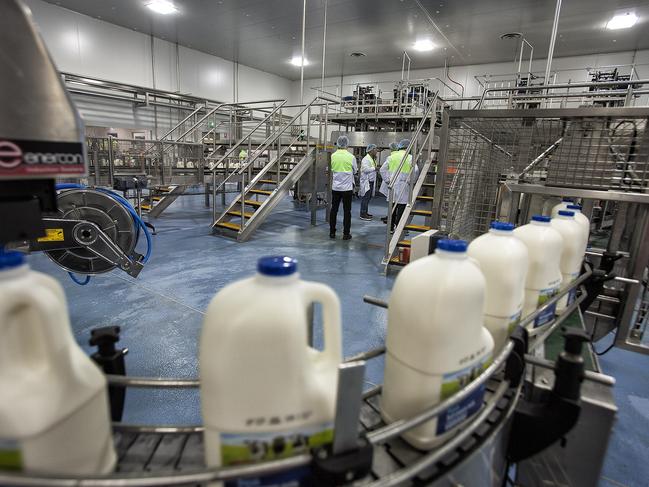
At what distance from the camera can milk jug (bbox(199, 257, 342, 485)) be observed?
0.52 m

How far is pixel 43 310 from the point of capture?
1.65 ft

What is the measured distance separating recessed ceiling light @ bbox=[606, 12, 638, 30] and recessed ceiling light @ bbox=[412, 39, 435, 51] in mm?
3896

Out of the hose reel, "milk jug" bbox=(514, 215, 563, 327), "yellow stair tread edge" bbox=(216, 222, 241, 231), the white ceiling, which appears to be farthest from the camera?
the white ceiling

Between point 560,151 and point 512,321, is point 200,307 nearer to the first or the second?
point 512,321

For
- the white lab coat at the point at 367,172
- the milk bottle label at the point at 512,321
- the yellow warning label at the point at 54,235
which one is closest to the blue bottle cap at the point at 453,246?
the milk bottle label at the point at 512,321

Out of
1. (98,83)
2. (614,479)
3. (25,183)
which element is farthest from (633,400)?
(98,83)

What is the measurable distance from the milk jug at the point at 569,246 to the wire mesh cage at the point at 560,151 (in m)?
0.50

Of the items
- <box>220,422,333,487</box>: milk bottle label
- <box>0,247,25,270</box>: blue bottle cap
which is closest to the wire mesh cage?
<box>220,422,333,487</box>: milk bottle label

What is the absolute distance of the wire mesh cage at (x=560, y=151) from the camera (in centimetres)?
183

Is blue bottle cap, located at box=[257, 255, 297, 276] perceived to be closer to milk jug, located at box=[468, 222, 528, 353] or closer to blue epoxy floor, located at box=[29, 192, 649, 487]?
milk jug, located at box=[468, 222, 528, 353]

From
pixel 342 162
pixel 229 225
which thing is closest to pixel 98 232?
pixel 229 225

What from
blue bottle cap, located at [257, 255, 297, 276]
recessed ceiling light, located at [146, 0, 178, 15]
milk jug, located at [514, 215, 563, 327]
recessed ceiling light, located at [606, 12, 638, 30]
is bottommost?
milk jug, located at [514, 215, 563, 327]

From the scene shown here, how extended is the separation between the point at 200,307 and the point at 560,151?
2.75 metres

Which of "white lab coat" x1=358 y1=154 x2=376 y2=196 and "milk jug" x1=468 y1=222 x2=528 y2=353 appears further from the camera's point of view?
"white lab coat" x1=358 y1=154 x2=376 y2=196
